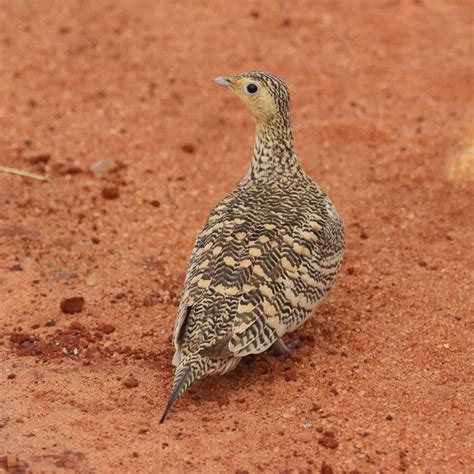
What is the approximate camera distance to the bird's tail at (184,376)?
207 inches

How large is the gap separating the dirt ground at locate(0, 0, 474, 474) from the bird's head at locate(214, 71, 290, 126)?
4.68 feet

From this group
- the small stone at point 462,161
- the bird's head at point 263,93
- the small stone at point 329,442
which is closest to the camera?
the small stone at point 329,442

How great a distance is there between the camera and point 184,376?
17.5 ft

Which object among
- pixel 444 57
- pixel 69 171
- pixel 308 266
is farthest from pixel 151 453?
pixel 444 57

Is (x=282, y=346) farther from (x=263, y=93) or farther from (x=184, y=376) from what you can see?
(x=263, y=93)

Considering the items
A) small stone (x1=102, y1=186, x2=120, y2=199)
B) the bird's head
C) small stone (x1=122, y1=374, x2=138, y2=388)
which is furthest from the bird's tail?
small stone (x1=102, y1=186, x2=120, y2=199)

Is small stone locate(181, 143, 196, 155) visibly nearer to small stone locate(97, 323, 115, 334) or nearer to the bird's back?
the bird's back

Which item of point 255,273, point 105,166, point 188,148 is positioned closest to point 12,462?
point 255,273

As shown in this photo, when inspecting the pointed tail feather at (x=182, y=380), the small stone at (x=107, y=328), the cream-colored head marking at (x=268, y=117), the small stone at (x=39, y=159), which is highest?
the cream-colored head marking at (x=268, y=117)

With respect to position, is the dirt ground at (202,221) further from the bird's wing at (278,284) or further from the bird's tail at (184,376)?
the bird's wing at (278,284)

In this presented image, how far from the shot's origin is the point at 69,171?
8945 mm

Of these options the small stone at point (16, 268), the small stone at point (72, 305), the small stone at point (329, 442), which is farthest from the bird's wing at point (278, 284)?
the small stone at point (16, 268)

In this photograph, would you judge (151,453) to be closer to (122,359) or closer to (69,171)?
(122,359)

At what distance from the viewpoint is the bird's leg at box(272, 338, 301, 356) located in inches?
241
